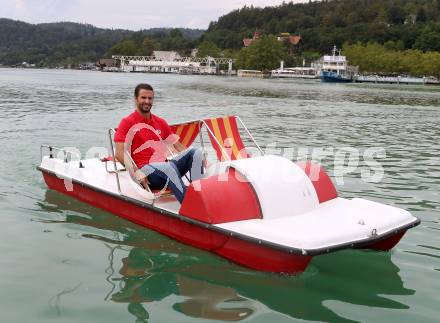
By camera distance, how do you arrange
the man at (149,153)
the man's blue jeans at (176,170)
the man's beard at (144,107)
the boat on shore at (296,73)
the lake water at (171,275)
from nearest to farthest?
the lake water at (171,275) → the man's blue jeans at (176,170) → the man at (149,153) → the man's beard at (144,107) → the boat on shore at (296,73)

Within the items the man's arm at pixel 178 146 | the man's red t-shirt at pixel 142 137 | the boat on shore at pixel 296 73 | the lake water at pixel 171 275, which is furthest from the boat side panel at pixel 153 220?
the boat on shore at pixel 296 73

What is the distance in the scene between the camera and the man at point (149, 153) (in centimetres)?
814

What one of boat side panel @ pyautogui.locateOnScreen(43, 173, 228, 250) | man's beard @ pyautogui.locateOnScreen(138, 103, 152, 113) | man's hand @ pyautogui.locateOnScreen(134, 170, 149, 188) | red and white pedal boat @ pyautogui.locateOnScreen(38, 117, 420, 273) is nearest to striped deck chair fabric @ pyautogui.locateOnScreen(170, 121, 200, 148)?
man's beard @ pyautogui.locateOnScreen(138, 103, 152, 113)

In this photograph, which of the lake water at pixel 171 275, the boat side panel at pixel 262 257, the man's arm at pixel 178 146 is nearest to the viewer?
the lake water at pixel 171 275

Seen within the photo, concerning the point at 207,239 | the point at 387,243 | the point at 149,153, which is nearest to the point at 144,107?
the point at 149,153

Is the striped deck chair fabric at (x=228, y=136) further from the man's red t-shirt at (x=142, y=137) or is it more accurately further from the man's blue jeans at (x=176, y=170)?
the man's blue jeans at (x=176, y=170)

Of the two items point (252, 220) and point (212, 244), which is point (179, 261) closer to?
point (212, 244)

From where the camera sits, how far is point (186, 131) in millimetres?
10039

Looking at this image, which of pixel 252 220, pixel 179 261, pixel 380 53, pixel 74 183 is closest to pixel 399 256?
→ pixel 252 220

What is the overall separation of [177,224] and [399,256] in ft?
A: 10.2

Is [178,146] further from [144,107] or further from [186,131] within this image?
[144,107]

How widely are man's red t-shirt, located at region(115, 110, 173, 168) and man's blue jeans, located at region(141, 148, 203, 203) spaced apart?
40 centimetres

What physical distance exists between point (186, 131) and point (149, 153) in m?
1.52

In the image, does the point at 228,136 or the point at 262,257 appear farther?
the point at 228,136
